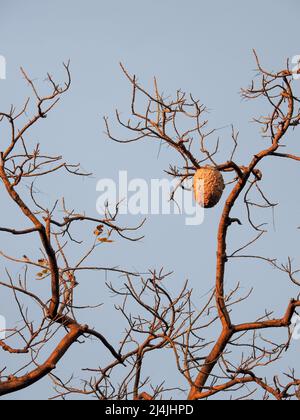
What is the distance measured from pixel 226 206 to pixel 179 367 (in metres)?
0.95

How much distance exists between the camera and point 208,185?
4.97 meters

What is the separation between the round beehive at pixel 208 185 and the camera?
16.3 feet

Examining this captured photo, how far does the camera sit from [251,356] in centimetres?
500

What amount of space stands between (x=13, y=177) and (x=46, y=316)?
0.79 m

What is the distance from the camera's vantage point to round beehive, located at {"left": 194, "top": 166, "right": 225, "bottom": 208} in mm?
4973

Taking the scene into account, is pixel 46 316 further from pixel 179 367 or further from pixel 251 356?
pixel 251 356

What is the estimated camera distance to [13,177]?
4.87m
